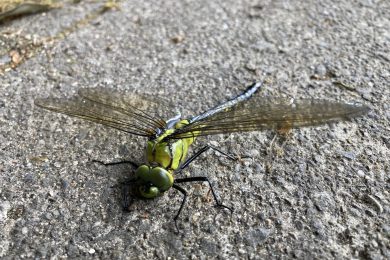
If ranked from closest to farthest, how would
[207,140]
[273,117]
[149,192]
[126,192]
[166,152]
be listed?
[149,192], [126,192], [166,152], [273,117], [207,140]

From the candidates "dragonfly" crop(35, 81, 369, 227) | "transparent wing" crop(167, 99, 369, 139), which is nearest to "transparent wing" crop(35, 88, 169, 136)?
"dragonfly" crop(35, 81, 369, 227)

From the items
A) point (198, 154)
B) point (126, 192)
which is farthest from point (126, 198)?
point (198, 154)

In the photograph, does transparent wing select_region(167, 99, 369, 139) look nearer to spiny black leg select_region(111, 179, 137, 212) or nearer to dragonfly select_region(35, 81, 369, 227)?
dragonfly select_region(35, 81, 369, 227)

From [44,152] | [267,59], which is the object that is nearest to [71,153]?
[44,152]

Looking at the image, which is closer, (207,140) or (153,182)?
(153,182)

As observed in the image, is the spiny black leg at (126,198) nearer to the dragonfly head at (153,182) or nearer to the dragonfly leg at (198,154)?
the dragonfly head at (153,182)

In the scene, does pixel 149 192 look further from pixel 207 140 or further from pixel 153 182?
pixel 207 140

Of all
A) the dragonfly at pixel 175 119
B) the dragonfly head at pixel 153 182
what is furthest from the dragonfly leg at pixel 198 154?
the dragonfly head at pixel 153 182
